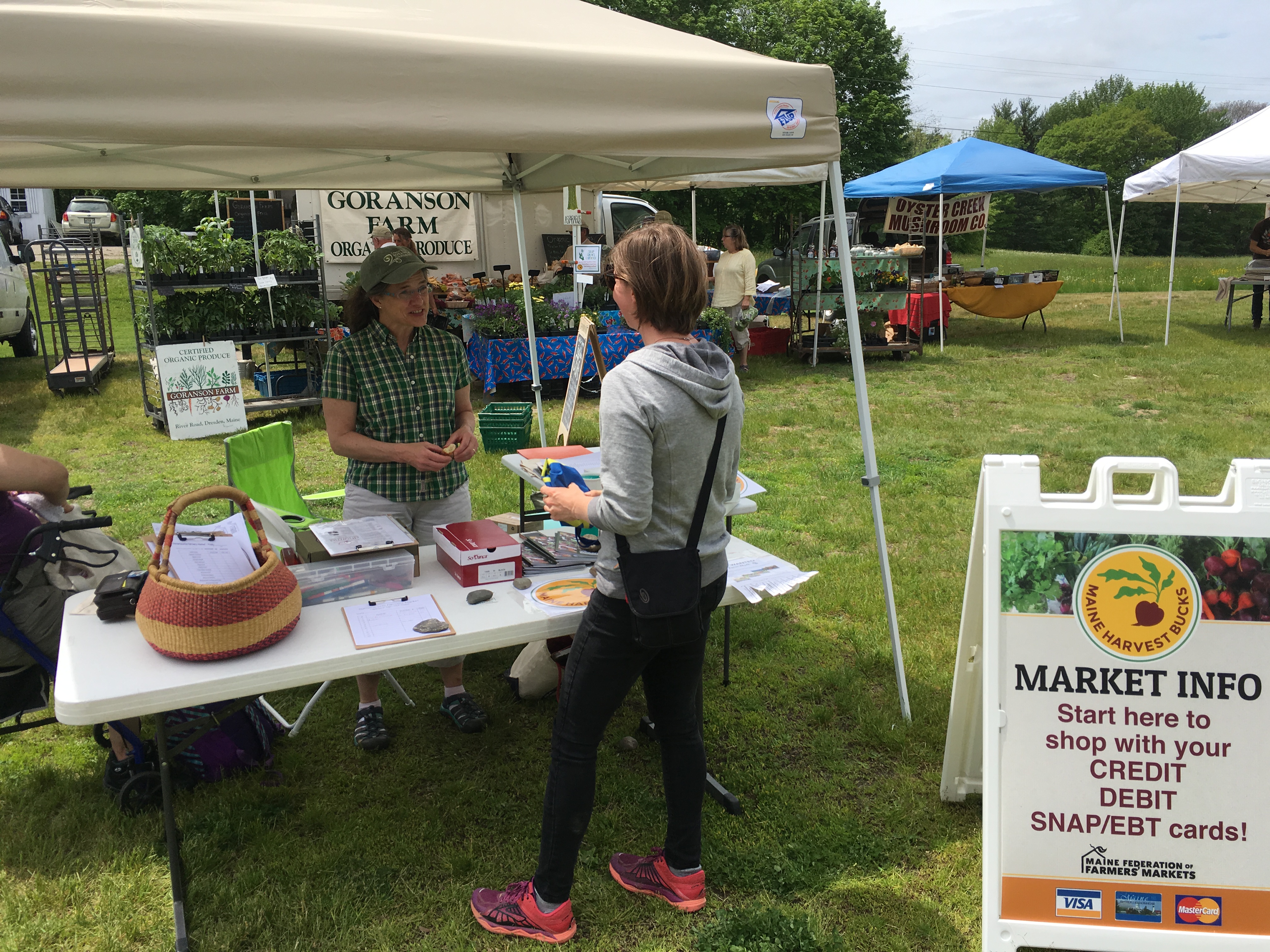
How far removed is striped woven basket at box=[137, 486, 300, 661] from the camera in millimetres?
2092

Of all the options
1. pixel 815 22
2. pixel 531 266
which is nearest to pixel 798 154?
pixel 531 266

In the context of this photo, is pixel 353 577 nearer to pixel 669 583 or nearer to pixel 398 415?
pixel 398 415

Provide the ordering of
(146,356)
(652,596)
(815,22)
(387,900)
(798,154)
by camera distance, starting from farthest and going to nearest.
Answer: (815,22) < (146,356) < (798,154) < (387,900) < (652,596)

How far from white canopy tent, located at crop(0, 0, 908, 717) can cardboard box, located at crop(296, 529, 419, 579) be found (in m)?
1.12

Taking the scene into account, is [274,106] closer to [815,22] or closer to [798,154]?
[798,154]

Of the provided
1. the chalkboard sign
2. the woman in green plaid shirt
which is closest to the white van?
the chalkboard sign

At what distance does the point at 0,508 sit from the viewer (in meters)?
2.62

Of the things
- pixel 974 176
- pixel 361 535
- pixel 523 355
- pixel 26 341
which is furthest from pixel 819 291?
pixel 26 341

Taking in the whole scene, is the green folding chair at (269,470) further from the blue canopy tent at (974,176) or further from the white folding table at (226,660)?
the blue canopy tent at (974,176)

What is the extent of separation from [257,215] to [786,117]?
770 cm

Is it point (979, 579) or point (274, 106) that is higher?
point (274, 106)

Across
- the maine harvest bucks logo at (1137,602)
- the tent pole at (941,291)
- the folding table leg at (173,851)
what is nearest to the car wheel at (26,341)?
the folding table leg at (173,851)

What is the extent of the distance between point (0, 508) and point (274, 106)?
1.47m

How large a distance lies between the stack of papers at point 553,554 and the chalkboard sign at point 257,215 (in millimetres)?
6866
